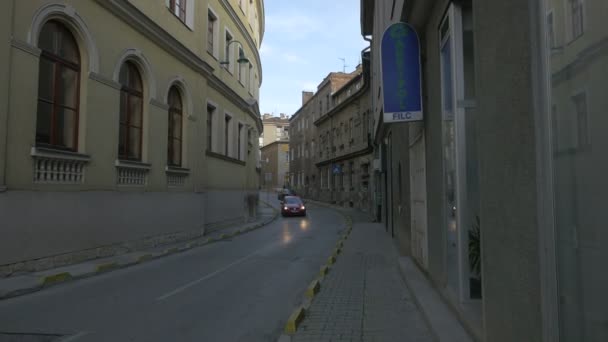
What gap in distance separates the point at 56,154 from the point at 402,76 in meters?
7.33

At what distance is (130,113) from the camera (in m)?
13.0

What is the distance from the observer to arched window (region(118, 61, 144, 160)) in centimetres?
1245

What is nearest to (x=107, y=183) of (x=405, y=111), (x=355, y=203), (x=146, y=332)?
(x=146, y=332)

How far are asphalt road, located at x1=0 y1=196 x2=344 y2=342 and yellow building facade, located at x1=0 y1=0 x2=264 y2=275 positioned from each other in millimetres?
1595

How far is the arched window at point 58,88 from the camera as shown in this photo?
9.41m

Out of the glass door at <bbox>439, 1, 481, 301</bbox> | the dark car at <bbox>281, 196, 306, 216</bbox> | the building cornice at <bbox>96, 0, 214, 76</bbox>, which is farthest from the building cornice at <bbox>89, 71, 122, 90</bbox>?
the dark car at <bbox>281, 196, 306, 216</bbox>

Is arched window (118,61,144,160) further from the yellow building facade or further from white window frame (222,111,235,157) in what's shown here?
white window frame (222,111,235,157)

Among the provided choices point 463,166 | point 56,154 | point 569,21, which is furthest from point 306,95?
point 569,21

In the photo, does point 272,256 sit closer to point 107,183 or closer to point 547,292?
point 107,183

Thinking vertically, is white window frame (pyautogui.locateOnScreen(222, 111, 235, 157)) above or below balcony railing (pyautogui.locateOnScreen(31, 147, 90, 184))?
above

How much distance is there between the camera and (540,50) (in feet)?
9.04

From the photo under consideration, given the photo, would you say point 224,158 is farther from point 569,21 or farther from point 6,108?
point 569,21

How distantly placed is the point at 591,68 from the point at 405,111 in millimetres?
5378

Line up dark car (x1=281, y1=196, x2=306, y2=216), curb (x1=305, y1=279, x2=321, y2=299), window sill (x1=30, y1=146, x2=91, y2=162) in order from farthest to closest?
dark car (x1=281, y1=196, x2=306, y2=216) → window sill (x1=30, y1=146, x2=91, y2=162) → curb (x1=305, y1=279, x2=321, y2=299)
